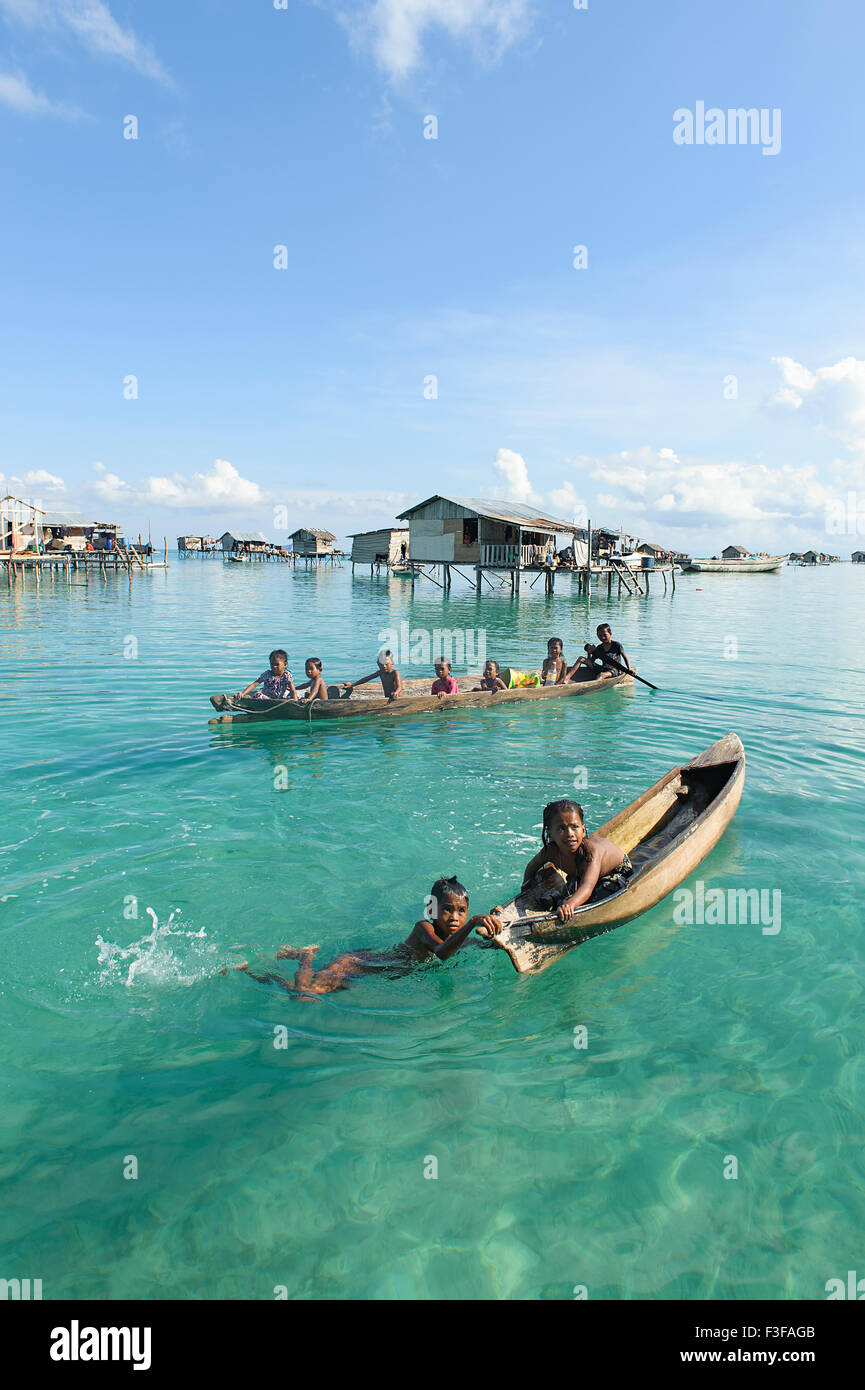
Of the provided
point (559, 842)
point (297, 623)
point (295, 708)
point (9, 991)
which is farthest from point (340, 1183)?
point (297, 623)

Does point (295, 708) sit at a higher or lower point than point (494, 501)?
Answer: lower

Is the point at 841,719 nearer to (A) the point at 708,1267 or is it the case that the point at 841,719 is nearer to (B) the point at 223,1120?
(A) the point at 708,1267

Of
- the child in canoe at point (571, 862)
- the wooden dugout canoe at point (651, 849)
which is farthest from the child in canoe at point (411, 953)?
the child in canoe at point (571, 862)

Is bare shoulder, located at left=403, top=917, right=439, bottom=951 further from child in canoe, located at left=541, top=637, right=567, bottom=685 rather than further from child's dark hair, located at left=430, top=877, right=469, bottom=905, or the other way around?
child in canoe, located at left=541, top=637, right=567, bottom=685

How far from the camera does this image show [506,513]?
141 feet

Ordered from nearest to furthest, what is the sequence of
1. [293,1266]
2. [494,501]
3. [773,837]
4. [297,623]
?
[293,1266] → [773,837] → [297,623] → [494,501]

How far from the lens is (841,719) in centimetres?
1548

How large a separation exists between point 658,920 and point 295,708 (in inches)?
Result: 326

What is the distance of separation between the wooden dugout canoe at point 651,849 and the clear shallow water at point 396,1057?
1.25 ft

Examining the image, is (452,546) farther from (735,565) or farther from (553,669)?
(735,565)

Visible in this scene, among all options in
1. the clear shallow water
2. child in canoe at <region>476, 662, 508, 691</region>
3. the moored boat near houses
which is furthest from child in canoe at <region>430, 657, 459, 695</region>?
the moored boat near houses

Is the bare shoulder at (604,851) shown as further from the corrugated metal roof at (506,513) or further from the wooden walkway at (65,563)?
the wooden walkway at (65,563)

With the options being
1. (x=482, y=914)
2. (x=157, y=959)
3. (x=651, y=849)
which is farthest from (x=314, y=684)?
(x=482, y=914)

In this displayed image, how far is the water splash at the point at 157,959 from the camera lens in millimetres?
5816
